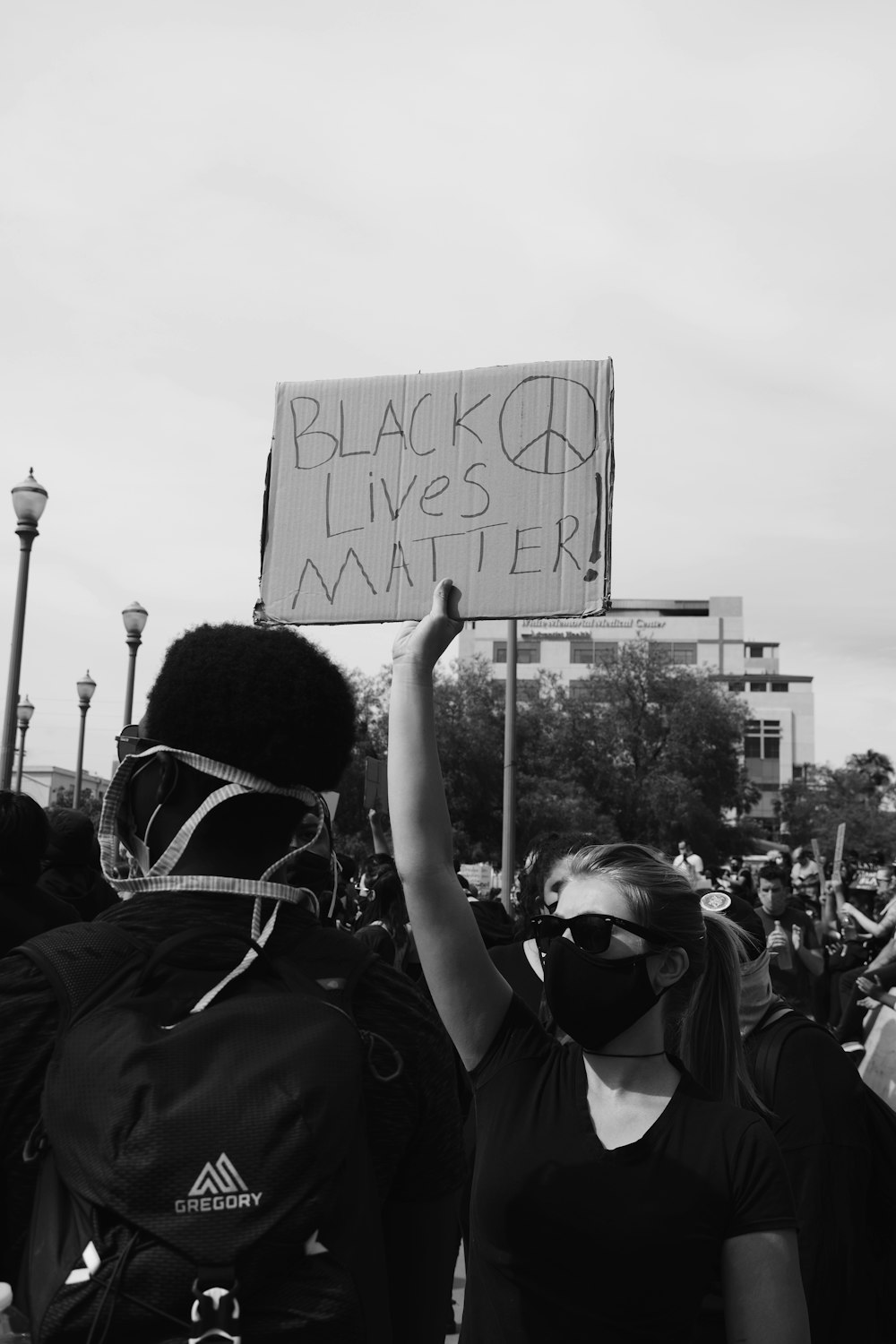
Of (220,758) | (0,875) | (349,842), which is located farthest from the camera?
(349,842)

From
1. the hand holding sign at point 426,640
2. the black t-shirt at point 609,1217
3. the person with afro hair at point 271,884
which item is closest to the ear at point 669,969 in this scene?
the black t-shirt at point 609,1217

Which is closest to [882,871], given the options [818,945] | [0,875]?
[818,945]

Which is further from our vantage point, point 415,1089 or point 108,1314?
point 415,1089

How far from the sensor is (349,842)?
116 ft

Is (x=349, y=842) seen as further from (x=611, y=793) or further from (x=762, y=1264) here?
(x=762, y=1264)

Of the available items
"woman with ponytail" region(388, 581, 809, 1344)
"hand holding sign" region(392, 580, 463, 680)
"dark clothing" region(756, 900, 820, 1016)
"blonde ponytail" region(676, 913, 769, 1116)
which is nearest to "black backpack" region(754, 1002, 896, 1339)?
"blonde ponytail" region(676, 913, 769, 1116)

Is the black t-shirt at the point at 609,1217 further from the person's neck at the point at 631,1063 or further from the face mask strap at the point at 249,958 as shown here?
the face mask strap at the point at 249,958

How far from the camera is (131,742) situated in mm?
2025

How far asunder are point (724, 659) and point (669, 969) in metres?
142

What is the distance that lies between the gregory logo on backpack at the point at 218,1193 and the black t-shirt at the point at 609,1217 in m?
0.84

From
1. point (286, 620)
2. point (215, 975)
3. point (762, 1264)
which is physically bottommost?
point (762, 1264)

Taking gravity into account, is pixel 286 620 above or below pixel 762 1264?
above

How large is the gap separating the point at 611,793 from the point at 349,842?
594 inches

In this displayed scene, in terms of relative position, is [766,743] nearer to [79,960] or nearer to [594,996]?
[594,996]
